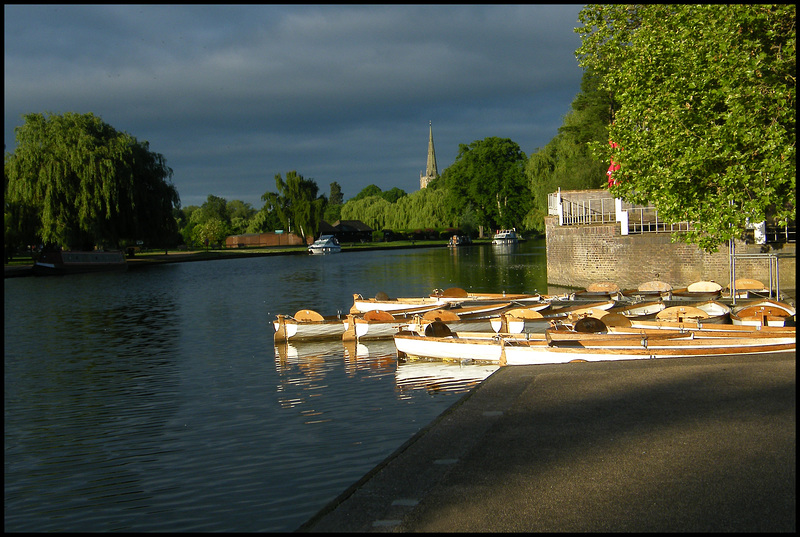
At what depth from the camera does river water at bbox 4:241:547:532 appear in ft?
27.2

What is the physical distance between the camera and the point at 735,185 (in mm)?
15703

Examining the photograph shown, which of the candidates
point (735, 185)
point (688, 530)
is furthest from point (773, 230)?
point (688, 530)

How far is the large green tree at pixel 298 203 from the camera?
369 ft

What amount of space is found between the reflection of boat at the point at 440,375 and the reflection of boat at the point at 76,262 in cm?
4571

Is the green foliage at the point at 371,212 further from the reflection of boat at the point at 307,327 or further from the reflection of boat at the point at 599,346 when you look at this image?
the reflection of boat at the point at 599,346

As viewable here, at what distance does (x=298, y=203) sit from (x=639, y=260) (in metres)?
88.9

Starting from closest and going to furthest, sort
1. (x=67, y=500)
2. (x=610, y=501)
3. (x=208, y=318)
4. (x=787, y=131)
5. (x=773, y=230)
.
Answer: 1. (x=610, y=501)
2. (x=67, y=500)
3. (x=787, y=131)
4. (x=773, y=230)
5. (x=208, y=318)

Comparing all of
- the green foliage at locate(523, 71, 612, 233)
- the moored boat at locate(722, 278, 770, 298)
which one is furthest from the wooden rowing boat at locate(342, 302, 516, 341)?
the green foliage at locate(523, 71, 612, 233)

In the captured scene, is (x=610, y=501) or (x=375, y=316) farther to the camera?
(x=375, y=316)

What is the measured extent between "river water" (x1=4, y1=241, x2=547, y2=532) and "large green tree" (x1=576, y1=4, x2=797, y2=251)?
5.95 meters

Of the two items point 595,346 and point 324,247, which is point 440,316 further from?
point 324,247

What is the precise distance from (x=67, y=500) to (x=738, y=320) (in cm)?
1307

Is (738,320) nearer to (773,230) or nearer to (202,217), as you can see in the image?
(773,230)

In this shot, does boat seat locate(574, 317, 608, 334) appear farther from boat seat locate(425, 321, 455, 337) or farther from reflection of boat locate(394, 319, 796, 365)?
boat seat locate(425, 321, 455, 337)
